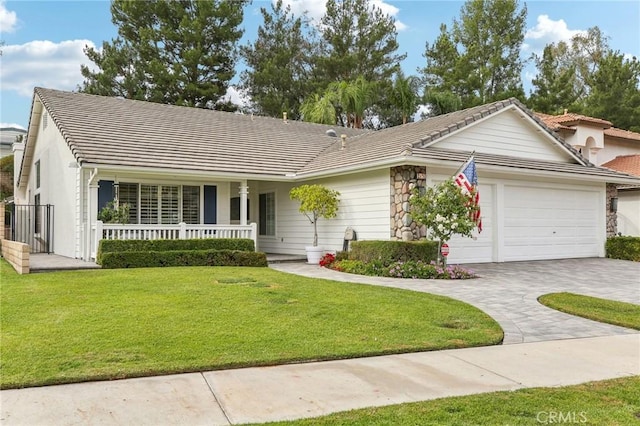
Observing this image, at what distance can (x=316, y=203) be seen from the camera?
46.8 feet

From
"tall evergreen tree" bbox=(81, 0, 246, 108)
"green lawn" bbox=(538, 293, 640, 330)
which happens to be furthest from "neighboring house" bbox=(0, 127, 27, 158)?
"green lawn" bbox=(538, 293, 640, 330)

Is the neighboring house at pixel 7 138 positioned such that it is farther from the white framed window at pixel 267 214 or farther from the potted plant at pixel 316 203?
the potted plant at pixel 316 203

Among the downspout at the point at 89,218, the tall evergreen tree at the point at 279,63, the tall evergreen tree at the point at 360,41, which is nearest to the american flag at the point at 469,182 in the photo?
the downspout at the point at 89,218

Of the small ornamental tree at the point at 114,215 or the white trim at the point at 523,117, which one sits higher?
the white trim at the point at 523,117

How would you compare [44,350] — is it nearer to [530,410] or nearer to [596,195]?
[530,410]

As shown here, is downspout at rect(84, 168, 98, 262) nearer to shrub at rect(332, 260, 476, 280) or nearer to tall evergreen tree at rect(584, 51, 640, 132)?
shrub at rect(332, 260, 476, 280)

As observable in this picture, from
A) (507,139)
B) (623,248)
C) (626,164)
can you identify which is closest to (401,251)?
(507,139)

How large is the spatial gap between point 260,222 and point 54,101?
8.05 meters

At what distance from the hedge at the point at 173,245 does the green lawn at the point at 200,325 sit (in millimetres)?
2363

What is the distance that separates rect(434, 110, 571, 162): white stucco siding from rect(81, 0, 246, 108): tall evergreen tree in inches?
790

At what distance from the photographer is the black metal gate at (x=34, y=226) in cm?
1688

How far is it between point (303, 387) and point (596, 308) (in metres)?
5.74

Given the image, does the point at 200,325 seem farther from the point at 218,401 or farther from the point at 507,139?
the point at 507,139

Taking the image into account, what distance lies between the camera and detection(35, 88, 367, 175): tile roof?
45.7 feet
